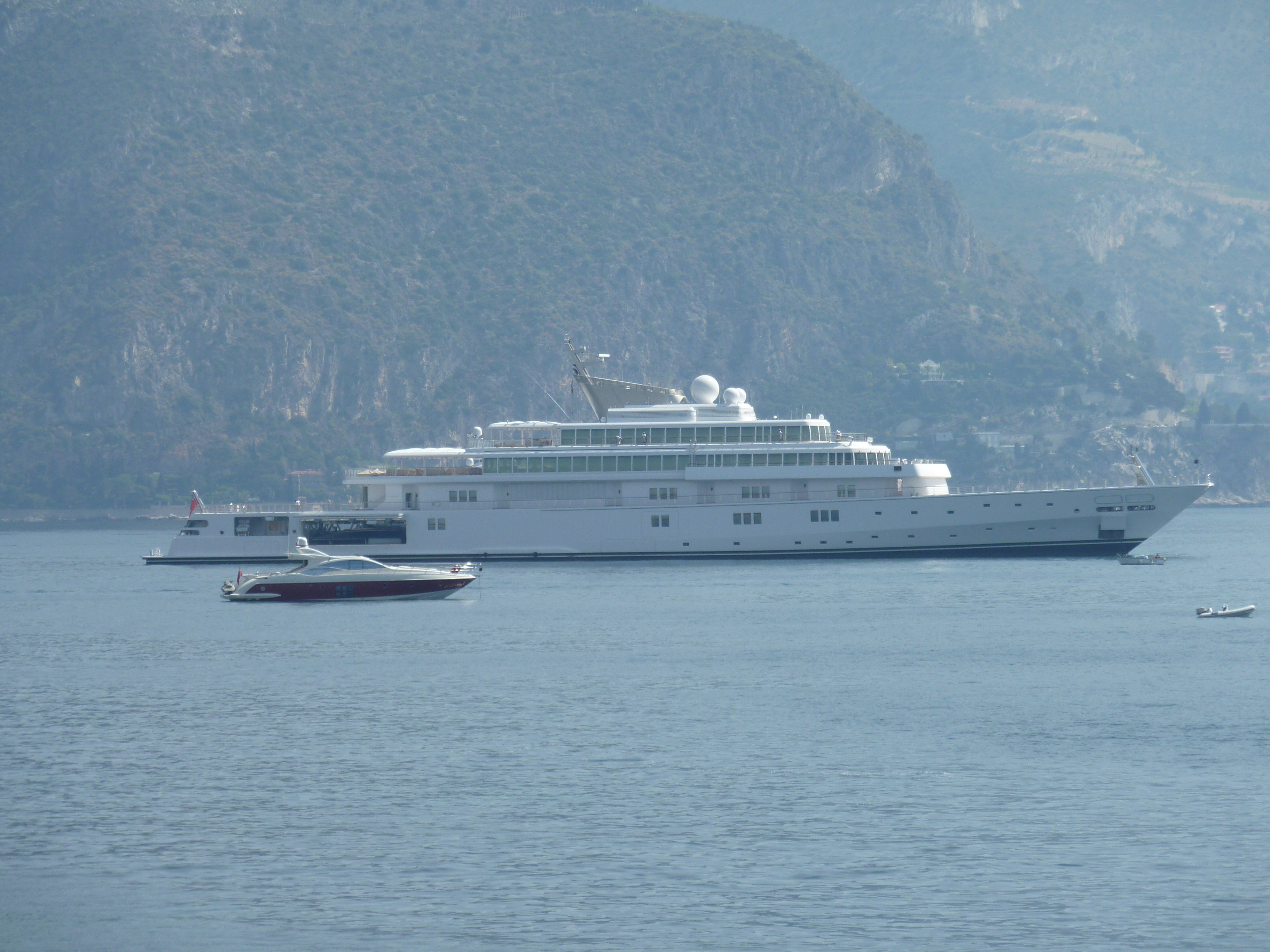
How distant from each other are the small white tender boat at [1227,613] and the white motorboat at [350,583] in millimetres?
25925

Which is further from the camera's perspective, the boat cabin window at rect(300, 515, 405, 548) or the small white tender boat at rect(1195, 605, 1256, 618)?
the boat cabin window at rect(300, 515, 405, 548)

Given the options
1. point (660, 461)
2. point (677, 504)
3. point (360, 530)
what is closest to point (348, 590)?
point (360, 530)

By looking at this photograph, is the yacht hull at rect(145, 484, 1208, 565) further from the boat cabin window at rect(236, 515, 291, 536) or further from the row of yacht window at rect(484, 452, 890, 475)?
the row of yacht window at rect(484, 452, 890, 475)

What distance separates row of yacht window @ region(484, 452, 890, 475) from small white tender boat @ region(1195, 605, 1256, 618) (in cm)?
2151

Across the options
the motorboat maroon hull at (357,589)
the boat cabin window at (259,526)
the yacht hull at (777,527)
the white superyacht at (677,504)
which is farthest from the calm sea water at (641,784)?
the boat cabin window at (259,526)

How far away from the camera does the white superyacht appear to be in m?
75.8

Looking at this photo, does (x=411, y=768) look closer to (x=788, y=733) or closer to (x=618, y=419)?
(x=788, y=733)

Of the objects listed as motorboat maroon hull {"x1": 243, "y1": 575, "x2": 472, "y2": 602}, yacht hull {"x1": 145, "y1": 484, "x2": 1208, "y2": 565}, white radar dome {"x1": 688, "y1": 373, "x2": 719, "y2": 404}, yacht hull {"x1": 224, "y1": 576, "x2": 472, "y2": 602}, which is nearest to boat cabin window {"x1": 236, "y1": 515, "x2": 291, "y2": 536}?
yacht hull {"x1": 145, "y1": 484, "x2": 1208, "y2": 565}

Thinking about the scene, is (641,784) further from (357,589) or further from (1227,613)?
(357,589)

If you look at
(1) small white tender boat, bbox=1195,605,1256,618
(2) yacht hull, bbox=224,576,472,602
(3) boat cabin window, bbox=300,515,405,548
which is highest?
(3) boat cabin window, bbox=300,515,405,548

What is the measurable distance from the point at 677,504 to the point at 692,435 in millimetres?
3252

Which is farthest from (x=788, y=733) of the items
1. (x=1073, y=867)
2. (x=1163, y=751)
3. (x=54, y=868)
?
(x=54, y=868)

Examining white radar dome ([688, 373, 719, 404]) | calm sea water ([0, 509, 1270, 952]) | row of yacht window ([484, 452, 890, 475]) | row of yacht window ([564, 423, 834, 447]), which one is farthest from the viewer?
white radar dome ([688, 373, 719, 404])

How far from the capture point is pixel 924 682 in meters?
40.6
